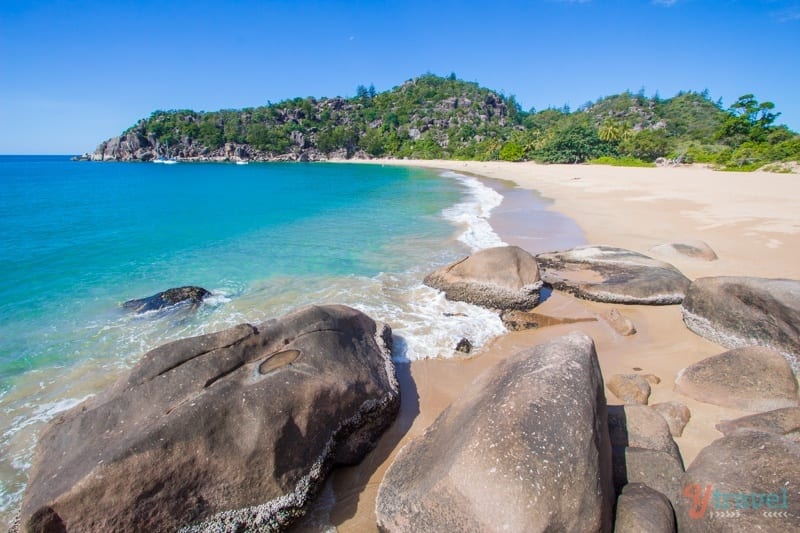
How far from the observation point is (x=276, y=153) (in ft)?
435

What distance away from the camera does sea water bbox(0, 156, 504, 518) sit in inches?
266

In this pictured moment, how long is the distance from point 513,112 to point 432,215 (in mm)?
154947

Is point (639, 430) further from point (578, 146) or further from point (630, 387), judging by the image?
point (578, 146)

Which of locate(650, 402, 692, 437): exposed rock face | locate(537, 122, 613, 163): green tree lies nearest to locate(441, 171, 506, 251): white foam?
locate(650, 402, 692, 437): exposed rock face

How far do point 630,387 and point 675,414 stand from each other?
680 mm

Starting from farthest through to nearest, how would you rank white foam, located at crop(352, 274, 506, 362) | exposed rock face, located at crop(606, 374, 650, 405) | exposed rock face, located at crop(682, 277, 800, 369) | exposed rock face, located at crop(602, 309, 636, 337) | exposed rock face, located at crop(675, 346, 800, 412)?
1. exposed rock face, located at crop(602, 309, 636, 337)
2. white foam, located at crop(352, 274, 506, 362)
3. exposed rock face, located at crop(682, 277, 800, 369)
4. exposed rock face, located at crop(606, 374, 650, 405)
5. exposed rock face, located at crop(675, 346, 800, 412)

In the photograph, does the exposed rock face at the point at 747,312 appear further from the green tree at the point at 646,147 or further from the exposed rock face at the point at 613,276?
the green tree at the point at 646,147

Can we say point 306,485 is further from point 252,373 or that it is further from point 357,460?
point 252,373

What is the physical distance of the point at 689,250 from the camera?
1120cm

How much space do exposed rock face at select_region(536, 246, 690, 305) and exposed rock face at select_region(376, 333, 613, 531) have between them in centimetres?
561

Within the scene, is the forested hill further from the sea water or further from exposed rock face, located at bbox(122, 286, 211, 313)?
exposed rock face, located at bbox(122, 286, 211, 313)

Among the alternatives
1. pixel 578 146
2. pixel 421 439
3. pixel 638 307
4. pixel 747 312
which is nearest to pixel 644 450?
pixel 421 439

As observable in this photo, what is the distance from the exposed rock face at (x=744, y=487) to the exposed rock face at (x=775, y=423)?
41.5 inches

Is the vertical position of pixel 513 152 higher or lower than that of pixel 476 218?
higher
